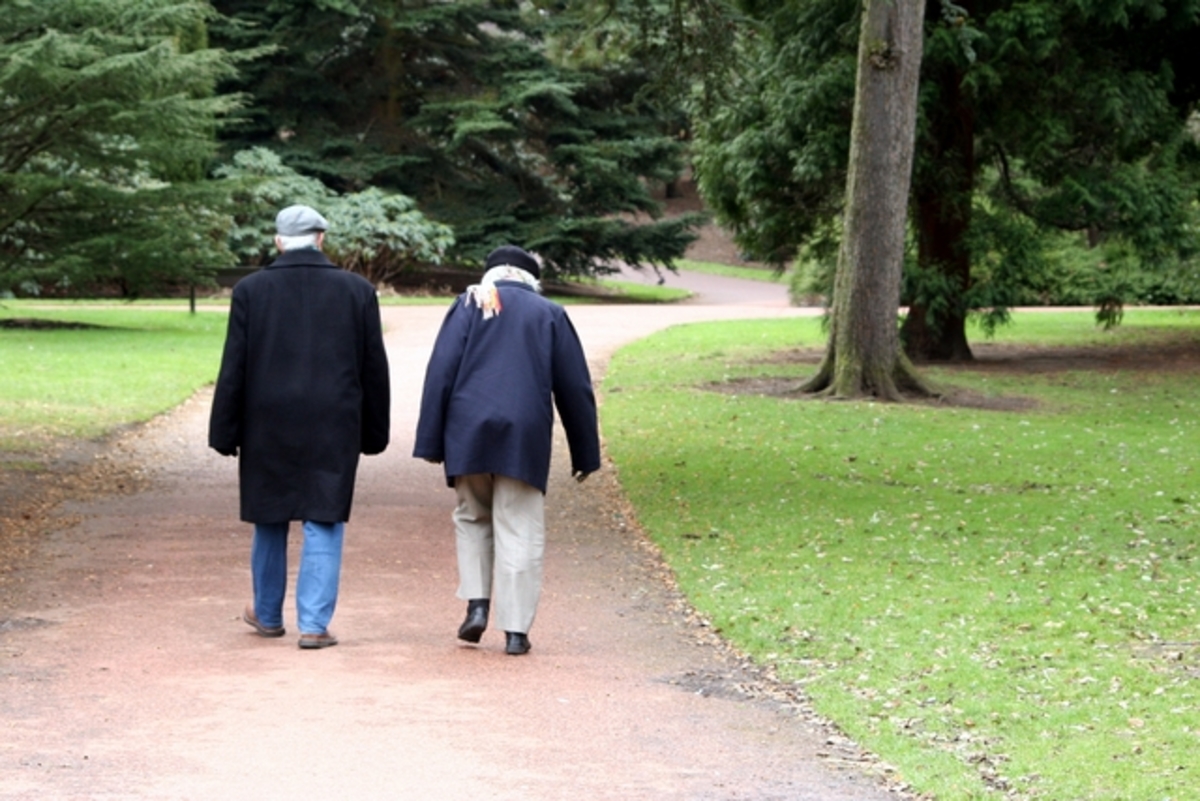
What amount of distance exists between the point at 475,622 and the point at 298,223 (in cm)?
193

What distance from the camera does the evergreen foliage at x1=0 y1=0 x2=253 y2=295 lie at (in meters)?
20.5

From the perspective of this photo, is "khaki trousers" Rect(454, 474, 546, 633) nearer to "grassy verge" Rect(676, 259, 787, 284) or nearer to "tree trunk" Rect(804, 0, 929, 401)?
"tree trunk" Rect(804, 0, 929, 401)

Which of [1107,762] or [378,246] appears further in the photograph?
[378,246]

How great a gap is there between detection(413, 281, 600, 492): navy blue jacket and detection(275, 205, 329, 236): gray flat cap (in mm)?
748

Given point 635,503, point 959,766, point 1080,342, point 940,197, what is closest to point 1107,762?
point 959,766

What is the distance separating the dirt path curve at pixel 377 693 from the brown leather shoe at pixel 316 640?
6 centimetres

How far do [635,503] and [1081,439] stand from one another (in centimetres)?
569

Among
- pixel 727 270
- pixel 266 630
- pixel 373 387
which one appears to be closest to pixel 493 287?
pixel 373 387

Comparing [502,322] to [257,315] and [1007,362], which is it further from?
[1007,362]

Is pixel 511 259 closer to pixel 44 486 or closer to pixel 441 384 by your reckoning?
pixel 441 384

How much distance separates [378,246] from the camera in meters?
41.2

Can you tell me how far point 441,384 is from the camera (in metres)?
7.44

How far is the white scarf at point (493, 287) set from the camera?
24.3 ft

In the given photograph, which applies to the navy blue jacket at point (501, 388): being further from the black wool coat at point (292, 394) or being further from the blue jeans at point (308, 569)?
the blue jeans at point (308, 569)
